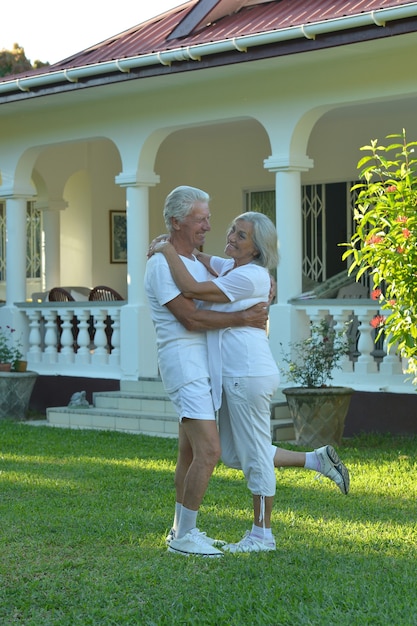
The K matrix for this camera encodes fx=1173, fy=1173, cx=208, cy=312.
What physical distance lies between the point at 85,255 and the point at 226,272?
10316 mm

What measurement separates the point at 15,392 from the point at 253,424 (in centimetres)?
717

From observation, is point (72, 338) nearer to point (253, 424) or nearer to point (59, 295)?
point (59, 295)

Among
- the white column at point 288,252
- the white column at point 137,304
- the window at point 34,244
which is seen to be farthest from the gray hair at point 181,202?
the window at point 34,244

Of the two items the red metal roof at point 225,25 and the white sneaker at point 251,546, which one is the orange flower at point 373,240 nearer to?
the red metal roof at point 225,25

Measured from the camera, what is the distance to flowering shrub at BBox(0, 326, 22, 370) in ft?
42.3

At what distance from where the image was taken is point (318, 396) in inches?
380

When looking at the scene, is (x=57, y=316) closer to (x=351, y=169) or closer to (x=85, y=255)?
(x=85, y=255)

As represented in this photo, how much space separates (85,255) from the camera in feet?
52.8

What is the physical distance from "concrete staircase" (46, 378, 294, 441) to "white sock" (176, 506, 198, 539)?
4.58 m

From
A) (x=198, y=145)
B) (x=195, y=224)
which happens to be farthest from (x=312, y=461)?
(x=198, y=145)

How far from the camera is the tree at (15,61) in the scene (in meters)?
32.8

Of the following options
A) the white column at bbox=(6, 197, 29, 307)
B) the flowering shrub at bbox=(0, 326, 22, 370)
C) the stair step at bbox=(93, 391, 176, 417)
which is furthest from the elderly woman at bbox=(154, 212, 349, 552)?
Result: the white column at bbox=(6, 197, 29, 307)

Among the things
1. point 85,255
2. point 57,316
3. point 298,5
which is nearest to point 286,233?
point 298,5

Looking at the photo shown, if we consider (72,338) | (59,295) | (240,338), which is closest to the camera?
(240,338)
